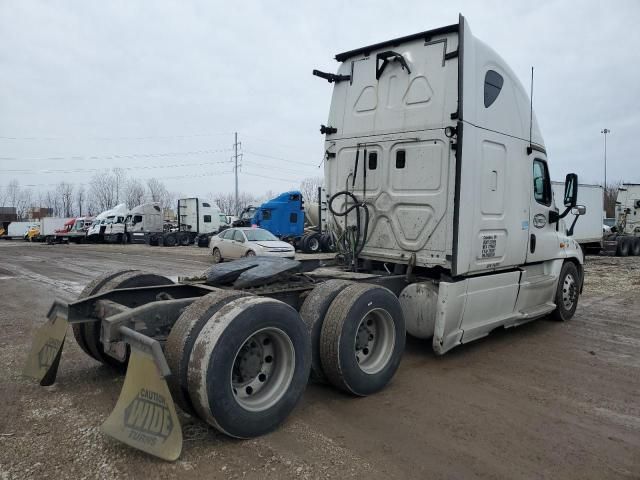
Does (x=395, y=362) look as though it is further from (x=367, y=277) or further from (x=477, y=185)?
(x=477, y=185)

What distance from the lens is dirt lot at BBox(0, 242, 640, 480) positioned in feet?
10.3

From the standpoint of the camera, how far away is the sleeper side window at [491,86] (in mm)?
5693

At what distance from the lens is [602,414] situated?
4.08 m

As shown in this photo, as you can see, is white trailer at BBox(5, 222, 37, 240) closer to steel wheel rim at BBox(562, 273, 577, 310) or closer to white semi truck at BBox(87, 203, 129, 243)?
white semi truck at BBox(87, 203, 129, 243)

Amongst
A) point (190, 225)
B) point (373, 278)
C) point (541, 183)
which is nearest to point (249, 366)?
point (373, 278)

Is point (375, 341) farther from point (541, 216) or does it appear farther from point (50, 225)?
point (50, 225)

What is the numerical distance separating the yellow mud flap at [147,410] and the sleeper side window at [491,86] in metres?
4.70

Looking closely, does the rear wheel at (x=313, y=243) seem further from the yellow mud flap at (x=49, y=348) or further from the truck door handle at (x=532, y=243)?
the yellow mud flap at (x=49, y=348)

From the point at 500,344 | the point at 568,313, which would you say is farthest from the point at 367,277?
the point at 568,313

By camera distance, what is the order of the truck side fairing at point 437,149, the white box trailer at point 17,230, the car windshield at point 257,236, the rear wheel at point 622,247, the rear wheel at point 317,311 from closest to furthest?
the rear wheel at point 317,311 < the truck side fairing at point 437,149 < the car windshield at point 257,236 < the rear wheel at point 622,247 < the white box trailer at point 17,230

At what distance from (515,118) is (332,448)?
193 inches

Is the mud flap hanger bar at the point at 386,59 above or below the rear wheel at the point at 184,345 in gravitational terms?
above

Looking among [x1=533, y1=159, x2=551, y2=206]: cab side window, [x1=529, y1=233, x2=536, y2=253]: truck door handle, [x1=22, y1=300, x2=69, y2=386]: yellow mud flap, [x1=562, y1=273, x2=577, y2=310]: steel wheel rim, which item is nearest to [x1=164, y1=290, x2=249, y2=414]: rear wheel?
[x1=22, y1=300, x2=69, y2=386]: yellow mud flap

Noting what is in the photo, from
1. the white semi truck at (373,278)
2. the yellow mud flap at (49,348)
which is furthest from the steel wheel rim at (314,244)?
the yellow mud flap at (49,348)
